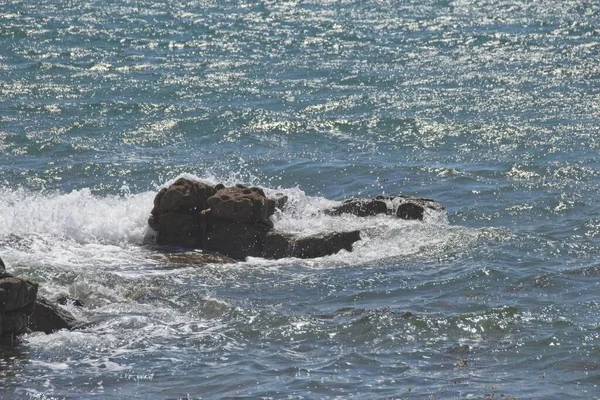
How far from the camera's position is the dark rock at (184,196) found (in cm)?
1684

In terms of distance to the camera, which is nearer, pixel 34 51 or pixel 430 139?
pixel 430 139

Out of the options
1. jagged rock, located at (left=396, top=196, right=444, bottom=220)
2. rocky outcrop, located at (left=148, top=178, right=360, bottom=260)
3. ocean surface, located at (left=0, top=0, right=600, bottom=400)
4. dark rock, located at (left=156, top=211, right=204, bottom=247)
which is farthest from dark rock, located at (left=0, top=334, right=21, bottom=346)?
jagged rock, located at (left=396, top=196, right=444, bottom=220)

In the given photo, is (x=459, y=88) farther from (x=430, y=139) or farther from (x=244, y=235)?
(x=244, y=235)

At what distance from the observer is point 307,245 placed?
53.8 feet

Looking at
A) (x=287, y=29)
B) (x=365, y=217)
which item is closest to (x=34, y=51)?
(x=287, y=29)

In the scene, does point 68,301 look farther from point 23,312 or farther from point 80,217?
point 80,217

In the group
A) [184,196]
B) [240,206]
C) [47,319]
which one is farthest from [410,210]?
[47,319]

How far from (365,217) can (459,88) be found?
38.4ft

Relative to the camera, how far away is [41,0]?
4300 cm

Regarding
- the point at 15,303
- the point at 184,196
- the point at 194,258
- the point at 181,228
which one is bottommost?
the point at 194,258

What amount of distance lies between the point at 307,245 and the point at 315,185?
205 inches

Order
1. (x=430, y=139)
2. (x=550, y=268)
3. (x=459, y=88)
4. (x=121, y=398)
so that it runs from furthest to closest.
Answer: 1. (x=459, y=88)
2. (x=430, y=139)
3. (x=550, y=268)
4. (x=121, y=398)

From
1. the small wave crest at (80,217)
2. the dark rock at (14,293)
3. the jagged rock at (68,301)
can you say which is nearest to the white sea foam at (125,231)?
the small wave crest at (80,217)

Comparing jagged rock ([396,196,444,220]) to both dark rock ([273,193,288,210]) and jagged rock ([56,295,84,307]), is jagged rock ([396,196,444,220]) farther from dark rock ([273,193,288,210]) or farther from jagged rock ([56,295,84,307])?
jagged rock ([56,295,84,307])
